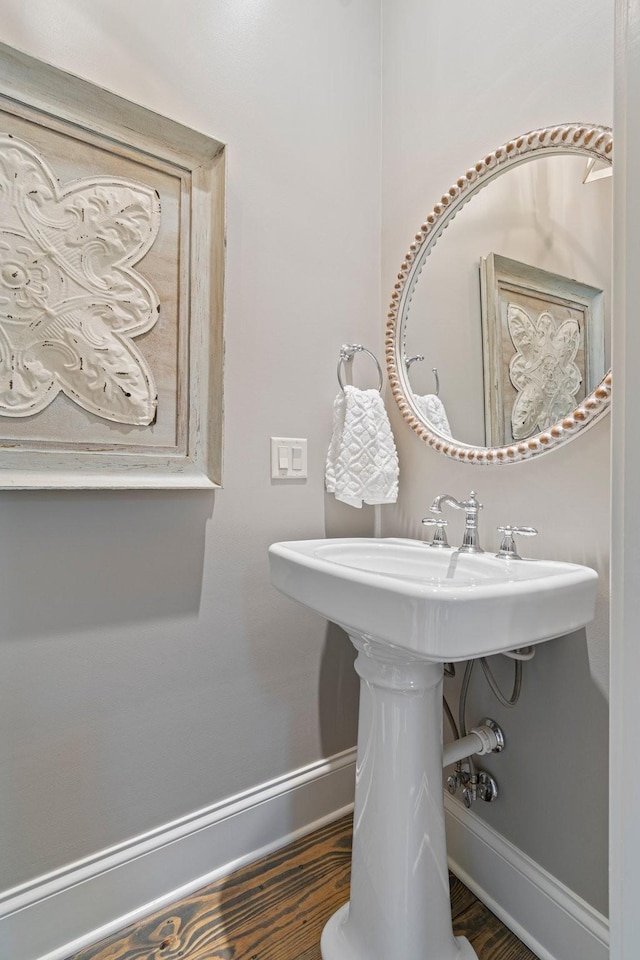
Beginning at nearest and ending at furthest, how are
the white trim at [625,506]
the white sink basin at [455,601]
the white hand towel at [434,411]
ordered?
the white trim at [625,506]
the white sink basin at [455,601]
the white hand towel at [434,411]

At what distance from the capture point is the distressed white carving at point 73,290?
964mm

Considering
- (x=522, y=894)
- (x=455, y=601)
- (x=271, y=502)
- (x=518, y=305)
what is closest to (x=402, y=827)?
(x=522, y=894)

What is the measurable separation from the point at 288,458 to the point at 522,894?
113 cm

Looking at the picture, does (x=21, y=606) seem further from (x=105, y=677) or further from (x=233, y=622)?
(x=233, y=622)

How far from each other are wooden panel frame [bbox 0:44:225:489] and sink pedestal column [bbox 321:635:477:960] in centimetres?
61

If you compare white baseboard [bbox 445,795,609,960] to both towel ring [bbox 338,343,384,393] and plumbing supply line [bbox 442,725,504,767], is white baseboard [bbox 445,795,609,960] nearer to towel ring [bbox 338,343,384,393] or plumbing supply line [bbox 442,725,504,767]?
plumbing supply line [bbox 442,725,504,767]

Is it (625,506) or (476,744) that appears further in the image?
(476,744)

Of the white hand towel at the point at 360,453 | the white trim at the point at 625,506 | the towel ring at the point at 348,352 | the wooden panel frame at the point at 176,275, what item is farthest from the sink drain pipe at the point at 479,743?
the towel ring at the point at 348,352

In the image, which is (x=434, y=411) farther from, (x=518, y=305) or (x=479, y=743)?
(x=479, y=743)

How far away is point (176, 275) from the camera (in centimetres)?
115

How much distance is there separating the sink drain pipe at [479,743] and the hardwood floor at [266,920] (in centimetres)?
35

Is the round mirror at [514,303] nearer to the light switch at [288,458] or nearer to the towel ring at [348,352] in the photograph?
the towel ring at [348,352]

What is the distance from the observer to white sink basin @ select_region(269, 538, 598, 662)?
0.69 meters


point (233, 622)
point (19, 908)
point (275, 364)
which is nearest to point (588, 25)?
point (275, 364)
